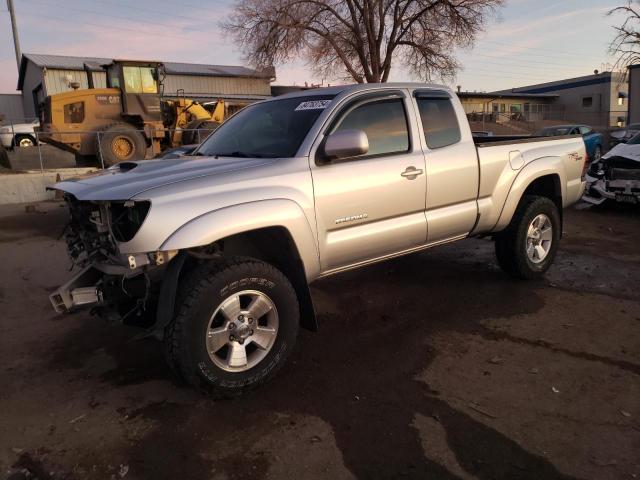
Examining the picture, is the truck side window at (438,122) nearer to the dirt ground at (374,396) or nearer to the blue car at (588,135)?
the dirt ground at (374,396)

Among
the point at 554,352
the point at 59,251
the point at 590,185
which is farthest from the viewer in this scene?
the point at 590,185

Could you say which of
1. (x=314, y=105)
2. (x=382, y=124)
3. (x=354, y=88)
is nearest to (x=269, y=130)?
(x=314, y=105)

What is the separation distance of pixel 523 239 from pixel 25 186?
1284 centimetres

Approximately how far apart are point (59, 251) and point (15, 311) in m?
2.70

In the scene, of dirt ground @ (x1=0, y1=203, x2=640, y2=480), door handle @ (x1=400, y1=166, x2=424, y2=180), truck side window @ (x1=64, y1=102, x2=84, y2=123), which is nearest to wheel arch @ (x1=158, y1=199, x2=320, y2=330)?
dirt ground @ (x1=0, y1=203, x2=640, y2=480)

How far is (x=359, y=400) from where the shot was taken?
331 cm

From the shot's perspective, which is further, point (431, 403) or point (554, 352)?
point (554, 352)

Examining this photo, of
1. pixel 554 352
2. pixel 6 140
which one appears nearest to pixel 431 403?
pixel 554 352

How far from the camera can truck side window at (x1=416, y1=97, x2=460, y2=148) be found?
453cm

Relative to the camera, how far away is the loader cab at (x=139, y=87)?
16.3m

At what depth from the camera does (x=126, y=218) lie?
126 inches

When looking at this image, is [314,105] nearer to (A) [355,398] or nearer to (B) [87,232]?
(B) [87,232]

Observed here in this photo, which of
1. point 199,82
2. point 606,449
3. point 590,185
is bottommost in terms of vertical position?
point 606,449

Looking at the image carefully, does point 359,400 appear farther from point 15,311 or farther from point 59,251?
point 59,251
